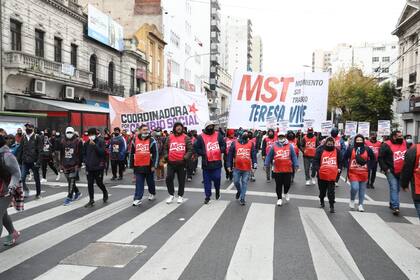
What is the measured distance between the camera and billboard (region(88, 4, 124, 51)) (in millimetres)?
31803

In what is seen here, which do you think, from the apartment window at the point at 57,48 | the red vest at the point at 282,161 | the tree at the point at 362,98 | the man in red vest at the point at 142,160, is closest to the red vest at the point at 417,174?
the red vest at the point at 282,161

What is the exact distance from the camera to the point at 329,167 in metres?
9.18

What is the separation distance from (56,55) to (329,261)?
26.0 m

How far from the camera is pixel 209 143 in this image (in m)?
9.92

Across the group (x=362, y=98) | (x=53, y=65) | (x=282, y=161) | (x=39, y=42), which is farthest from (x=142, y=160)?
(x=362, y=98)

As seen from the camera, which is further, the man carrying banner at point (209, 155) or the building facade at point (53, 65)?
the building facade at point (53, 65)

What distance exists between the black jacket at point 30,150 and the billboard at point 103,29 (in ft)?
73.6

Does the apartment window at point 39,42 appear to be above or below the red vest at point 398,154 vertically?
above

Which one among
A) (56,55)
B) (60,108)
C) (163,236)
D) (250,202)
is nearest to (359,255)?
(163,236)

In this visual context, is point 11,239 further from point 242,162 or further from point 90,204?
point 242,162

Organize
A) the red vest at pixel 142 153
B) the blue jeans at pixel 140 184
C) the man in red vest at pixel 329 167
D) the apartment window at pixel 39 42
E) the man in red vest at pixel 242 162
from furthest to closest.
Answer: the apartment window at pixel 39 42
the man in red vest at pixel 242 162
the red vest at pixel 142 153
the blue jeans at pixel 140 184
the man in red vest at pixel 329 167

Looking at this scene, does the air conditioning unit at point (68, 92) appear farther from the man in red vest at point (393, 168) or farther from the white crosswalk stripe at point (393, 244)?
the white crosswalk stripe at point (393, 244)

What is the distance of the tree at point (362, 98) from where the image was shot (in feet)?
140

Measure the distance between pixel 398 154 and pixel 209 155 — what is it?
13.6 ft
